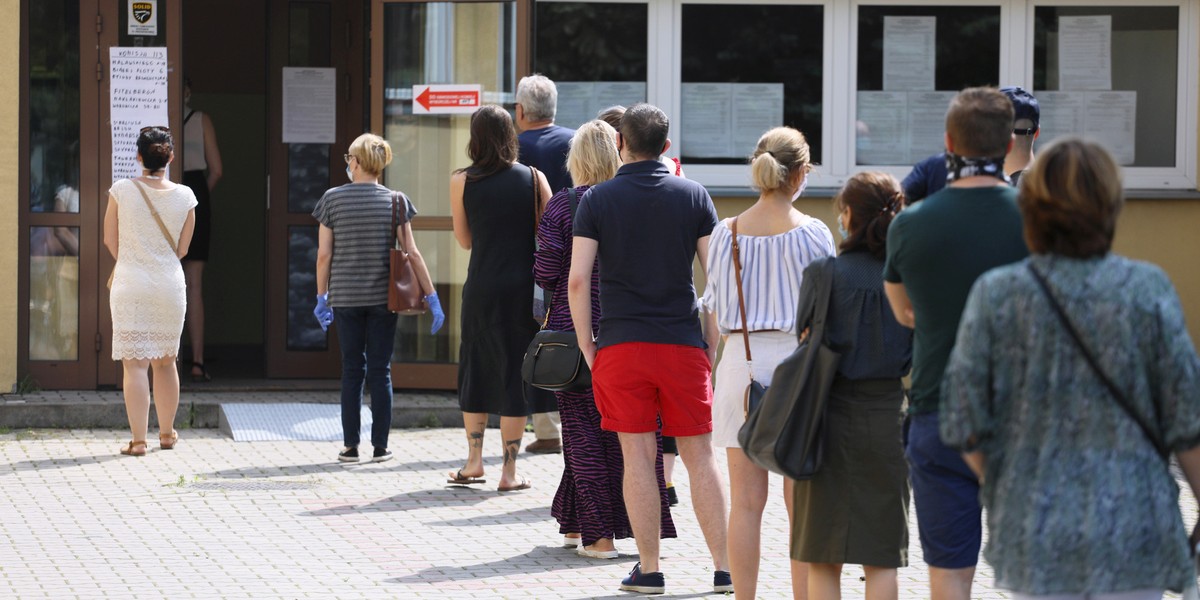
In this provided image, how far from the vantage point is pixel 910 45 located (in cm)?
1156

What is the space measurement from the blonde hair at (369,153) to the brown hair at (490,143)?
3.88ft

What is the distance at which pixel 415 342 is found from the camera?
37.4 feet

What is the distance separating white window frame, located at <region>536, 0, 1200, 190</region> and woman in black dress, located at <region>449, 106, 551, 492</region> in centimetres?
329

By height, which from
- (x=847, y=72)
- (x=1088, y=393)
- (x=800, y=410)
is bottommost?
(x=800, y=410)

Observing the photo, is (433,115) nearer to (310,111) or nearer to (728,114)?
(310,111)

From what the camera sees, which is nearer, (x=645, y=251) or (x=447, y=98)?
(x=645, y=251)

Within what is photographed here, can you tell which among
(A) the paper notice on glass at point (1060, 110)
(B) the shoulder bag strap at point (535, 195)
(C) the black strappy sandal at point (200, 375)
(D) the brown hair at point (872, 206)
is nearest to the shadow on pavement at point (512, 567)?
(B) the shoulder bag strap at point (535, 195)

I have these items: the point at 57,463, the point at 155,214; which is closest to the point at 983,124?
the point at 155,214

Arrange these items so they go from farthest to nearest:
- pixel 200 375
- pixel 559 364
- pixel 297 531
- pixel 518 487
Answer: pixel 200 375 < pixel 518 487 < pixel 297 531 < pixel 559 364

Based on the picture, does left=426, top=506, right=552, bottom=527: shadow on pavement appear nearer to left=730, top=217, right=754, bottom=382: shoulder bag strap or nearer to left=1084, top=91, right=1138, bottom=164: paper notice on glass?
left=730, top=217, right=754, bottom=382: shoulder bag strap

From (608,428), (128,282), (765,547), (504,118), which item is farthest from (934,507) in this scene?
(128,282)

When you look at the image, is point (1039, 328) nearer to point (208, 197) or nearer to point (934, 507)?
point (934, 507)

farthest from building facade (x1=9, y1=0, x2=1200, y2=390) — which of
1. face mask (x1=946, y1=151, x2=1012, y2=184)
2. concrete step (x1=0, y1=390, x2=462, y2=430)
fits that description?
face mask (x1=946, y1=151, x2=1012, y2=184)

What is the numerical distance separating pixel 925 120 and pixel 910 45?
535mm
